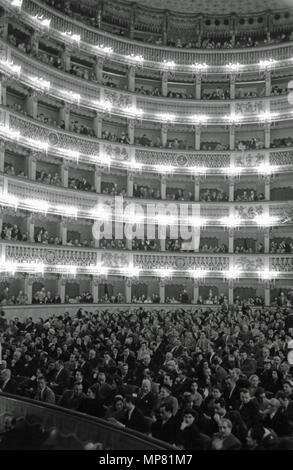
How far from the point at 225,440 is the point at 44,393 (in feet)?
17.5

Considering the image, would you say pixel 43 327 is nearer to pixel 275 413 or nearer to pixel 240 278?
pixel 275 413

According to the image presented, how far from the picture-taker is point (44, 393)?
43.5 feet

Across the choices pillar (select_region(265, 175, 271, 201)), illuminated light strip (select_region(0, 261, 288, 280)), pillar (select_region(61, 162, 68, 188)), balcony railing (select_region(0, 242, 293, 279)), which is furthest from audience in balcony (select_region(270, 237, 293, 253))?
pillar (select_region(61, 162, 68, 188))

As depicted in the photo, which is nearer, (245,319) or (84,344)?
(84,344)

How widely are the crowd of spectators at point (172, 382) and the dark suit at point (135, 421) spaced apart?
0.02m

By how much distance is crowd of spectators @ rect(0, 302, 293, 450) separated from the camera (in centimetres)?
1110

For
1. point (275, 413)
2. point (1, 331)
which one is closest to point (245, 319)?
point (1, 331)

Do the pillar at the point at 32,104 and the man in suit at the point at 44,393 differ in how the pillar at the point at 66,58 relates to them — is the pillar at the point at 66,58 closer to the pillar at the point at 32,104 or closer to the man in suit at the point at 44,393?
the pillar at the point at 32,104

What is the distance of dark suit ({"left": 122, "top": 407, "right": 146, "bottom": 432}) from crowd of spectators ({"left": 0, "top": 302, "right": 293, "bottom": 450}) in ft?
0.07

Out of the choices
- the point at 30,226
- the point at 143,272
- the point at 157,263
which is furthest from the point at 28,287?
the point at 157,263

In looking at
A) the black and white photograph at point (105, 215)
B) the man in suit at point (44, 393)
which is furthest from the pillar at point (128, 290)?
the man in suit at point (44, 393)

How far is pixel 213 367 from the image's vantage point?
16047 mm

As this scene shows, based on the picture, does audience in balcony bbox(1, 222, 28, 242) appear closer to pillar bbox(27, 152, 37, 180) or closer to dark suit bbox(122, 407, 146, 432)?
pillar bbox(27, 152, 37, 180)
